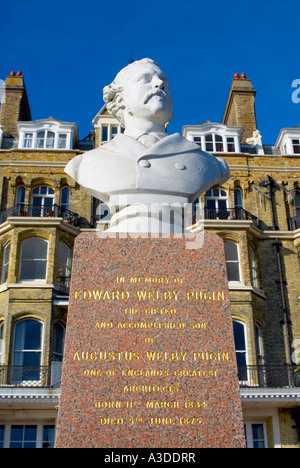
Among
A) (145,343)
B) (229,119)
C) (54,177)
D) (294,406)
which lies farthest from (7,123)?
(145,343)

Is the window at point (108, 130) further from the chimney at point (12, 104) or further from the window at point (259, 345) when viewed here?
the window at point (259, 345)

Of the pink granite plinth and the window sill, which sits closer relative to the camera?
the pink granite plinth

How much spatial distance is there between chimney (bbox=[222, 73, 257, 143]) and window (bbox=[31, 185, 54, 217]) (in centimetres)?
1048

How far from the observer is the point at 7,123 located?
31375 millimetres

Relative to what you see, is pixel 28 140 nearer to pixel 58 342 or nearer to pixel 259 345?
pixel 58 342

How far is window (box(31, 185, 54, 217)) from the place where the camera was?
87.8 feet

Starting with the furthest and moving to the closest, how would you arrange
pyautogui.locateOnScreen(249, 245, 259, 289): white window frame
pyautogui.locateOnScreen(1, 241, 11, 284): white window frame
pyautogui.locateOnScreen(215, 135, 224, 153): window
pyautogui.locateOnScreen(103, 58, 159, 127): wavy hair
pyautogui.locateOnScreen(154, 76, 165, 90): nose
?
pyautogui.locateOnScreen(215, 135, 224, 153): window, pyautogui.locateOnScreen(249, 245, 259, 289): white window frame, pyautogui.locateOnScreen(1, 241, 11, 284): white window frame, pyautogui.locateOnScreen(103, 58, 159, 127): wavy hair, pyautogui.locateOnScreen(154, 76, 165, 90): nose

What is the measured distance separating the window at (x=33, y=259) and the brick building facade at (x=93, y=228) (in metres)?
0.04

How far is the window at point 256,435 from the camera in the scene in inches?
862

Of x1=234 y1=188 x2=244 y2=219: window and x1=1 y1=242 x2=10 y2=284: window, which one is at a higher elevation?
x1=234 y1=188 x2=244 y2=219: window

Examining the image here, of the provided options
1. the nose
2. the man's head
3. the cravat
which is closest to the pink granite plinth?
the cravat

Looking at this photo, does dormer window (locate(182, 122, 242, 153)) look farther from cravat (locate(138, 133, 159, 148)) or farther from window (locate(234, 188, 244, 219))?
cravat (locate(138, 133, 159, 148))

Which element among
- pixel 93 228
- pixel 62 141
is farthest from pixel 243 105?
pixel 93 228

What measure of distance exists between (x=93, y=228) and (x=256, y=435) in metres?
10.7
